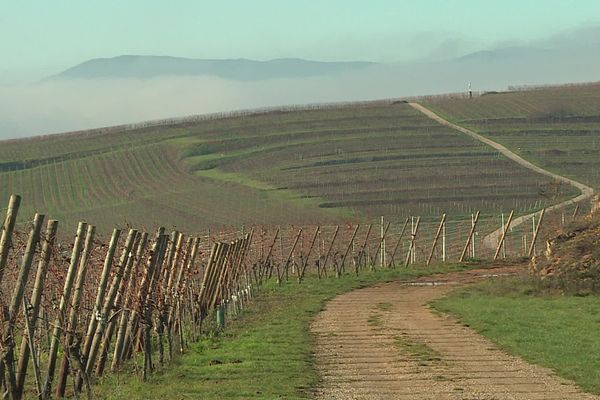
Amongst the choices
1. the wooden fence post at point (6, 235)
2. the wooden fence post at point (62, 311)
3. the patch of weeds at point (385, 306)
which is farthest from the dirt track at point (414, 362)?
the wooden fence post at point (6, 235)

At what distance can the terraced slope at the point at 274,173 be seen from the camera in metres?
78.0

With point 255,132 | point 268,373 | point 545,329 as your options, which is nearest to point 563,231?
point 545,329

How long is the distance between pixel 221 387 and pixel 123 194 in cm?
7428

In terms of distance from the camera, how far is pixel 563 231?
37219mm

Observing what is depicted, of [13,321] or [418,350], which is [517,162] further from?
[13,321]

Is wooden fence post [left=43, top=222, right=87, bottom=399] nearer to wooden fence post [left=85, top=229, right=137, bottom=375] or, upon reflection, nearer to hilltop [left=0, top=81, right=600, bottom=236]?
wooden fence post [left=85, top=229, right=137, bottom=375]

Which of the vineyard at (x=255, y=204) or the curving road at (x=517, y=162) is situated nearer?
the vineyard at (x=255, y=204)

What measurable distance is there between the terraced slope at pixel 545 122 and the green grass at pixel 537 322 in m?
49.2

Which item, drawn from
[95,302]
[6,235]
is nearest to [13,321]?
[6,235]

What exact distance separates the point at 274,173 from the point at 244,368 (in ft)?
241

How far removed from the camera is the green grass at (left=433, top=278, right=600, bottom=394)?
64.2 ft

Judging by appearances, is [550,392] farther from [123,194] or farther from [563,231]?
[123,194]

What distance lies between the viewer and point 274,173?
92.5m

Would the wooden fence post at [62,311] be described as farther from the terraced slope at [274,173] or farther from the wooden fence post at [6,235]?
the terraced slope at [274,173]
